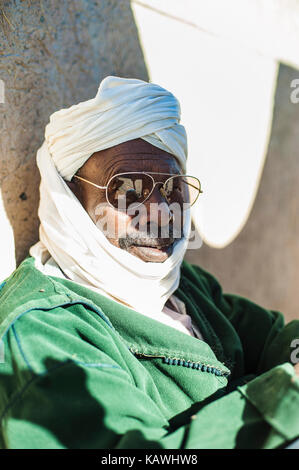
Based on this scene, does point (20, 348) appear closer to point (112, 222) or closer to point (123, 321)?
point (123, 321)

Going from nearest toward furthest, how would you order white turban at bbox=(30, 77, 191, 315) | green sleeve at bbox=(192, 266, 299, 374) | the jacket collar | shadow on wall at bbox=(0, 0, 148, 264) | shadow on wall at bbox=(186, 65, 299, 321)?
1. the jacket collar
2. white turban at bbox=(30, 77, 191, 315)
3. shadow on wall at bbox=(0, 0, 148, 264)
4. green sleeve at bbox=(192, 266, 299, 374)
5. shadow on wall at bbox=(186, 65, 299, 321)

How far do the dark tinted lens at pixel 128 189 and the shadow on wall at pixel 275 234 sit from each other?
1.91 metres

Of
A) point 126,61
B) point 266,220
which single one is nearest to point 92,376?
point 126,61

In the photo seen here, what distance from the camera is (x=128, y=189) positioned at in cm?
212

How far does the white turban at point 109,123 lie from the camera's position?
2100 millimetres

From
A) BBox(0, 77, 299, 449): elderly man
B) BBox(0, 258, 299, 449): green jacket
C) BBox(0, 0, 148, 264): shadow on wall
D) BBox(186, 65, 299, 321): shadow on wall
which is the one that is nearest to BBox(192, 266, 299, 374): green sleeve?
BBox(0, 77, 299, 449): elderly man

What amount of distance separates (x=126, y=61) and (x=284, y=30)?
2.04 metres

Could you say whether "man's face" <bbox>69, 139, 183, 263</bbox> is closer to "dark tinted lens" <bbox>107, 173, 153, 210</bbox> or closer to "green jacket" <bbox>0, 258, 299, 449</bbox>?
"dark tinted lens" <bbox>107, 173, 153, 210</bbox>

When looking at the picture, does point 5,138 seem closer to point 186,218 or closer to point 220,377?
point 186,218

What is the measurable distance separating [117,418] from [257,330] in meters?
1.24

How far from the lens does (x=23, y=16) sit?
226 centimetres

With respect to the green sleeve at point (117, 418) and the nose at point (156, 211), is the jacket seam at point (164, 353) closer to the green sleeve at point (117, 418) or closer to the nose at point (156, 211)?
the green sleeve at point (117, 418)

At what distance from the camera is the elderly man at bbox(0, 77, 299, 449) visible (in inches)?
60.4

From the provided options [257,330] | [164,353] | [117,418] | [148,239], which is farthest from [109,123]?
[257,330]
